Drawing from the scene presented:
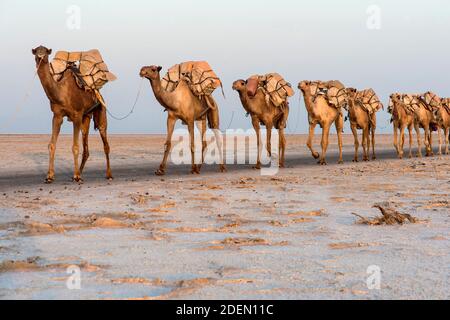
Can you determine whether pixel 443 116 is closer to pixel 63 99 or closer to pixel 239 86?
pixel 239 86

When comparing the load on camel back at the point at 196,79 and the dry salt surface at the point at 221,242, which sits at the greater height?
the load on camel back at the point at 196,79

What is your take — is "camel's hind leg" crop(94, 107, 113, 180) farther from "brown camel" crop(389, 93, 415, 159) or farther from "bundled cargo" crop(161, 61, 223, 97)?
"brown camel" crop(389, 93, 415, 159)

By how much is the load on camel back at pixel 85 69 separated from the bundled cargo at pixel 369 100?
1271 centimetres

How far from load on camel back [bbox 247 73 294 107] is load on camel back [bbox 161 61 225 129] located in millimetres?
1759

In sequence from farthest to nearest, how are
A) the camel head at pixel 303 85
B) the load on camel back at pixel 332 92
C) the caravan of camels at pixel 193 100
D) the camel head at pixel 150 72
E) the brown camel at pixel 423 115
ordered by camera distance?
the brown camel at pixel 423 115 < the load on camel back at pixel 332 92 < the camel head at pixel 303 85 < the camel head at pixel 150 72 < the caravan of camels at pixel 193 100

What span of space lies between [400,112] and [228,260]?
23.0m

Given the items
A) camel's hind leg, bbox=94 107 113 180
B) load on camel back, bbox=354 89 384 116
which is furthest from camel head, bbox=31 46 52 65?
load on camel back, bbox=354 89 384 116

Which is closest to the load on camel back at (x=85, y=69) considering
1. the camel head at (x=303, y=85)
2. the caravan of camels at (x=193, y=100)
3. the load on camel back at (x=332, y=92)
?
the caravan of camels at (x=193, y=100)

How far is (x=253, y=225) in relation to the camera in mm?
9078

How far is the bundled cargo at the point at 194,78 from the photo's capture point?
1881 centimetres

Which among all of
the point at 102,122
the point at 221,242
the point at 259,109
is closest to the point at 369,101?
the point at 259,109

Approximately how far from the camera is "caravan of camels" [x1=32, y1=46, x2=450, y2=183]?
15.8m

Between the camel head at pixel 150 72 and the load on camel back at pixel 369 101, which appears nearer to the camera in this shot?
the camel head at pixel 150 72

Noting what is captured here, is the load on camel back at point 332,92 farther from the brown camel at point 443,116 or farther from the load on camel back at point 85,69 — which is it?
the brown camel at point 443,116
